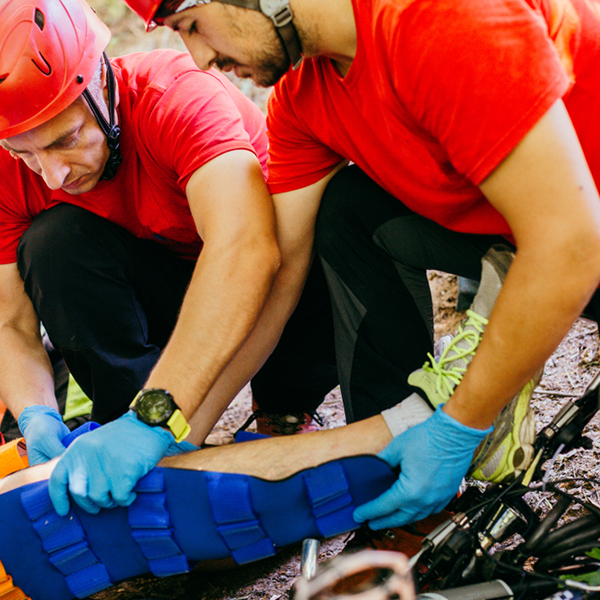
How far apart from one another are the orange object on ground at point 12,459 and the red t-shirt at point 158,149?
629 millimetres

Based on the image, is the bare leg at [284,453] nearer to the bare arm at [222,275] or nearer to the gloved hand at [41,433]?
the bare arm at [222,275]

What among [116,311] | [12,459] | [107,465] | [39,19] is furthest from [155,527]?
[39,19]

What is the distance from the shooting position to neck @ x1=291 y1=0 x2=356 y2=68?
42.1 inches

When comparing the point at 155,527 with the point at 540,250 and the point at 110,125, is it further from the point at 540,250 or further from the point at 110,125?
the point at 110,125

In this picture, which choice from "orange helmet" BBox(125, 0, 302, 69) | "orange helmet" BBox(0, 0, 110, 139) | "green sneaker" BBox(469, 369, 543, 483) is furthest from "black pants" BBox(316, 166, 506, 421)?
"orange helmet" BBox(0, 0, 110, 139)

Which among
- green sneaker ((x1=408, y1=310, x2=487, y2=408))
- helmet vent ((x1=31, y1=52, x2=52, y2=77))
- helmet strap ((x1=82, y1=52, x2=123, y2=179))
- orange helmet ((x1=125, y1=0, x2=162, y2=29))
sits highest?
orange helmet ((x1=125, y1=0, x2=162, y2=29))

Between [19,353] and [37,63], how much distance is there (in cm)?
85

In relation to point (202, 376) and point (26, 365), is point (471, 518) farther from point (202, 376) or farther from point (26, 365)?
point (26, 365)

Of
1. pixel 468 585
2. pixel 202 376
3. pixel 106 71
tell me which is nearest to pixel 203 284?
pixel 202 376

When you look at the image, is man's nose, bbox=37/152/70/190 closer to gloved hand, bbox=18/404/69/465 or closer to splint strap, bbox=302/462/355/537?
gloved hand, bbox=18/404/69/465

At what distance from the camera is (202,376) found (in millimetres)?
1334

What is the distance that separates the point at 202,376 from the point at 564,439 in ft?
2.56

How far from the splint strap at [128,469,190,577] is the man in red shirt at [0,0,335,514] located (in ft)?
0.11

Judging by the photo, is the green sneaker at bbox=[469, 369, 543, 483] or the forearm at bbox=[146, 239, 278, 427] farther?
the forearm at bbox=[146, 239, 278, 427]
